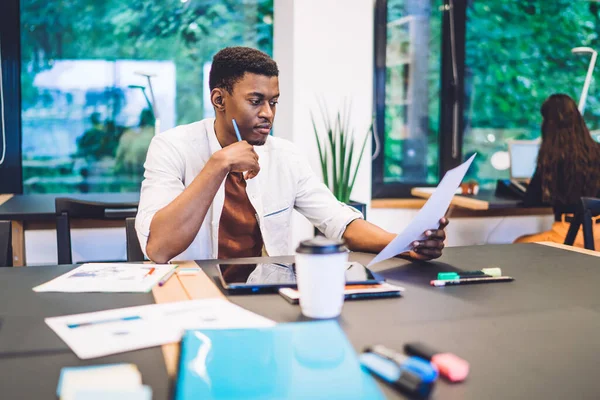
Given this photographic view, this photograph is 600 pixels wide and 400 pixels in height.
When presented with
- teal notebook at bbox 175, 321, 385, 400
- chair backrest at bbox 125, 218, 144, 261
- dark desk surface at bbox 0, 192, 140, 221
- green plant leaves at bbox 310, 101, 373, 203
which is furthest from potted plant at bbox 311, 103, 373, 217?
teal notebook at bbox 175, 321, 385, 400

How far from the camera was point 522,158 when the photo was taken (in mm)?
3844

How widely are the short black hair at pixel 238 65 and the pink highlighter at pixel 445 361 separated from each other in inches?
49.0

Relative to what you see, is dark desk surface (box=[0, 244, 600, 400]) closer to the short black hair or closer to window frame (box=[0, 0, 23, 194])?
the short black hair

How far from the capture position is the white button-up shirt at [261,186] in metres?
1.76

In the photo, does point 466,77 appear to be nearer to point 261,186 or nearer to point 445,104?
point 445,104

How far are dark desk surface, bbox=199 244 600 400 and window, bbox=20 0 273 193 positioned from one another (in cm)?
255

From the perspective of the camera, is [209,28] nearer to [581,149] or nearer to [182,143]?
[182,143]

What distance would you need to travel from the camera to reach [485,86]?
422 cm

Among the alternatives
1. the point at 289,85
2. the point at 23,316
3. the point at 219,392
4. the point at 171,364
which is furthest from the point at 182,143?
the point at 289,85

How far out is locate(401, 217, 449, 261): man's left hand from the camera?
4.68ft

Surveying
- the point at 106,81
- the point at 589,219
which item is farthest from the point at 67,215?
the point at 589,219

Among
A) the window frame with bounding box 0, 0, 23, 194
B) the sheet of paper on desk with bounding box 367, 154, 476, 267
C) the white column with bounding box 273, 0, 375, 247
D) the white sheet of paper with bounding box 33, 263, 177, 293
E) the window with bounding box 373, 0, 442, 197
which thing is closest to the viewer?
the white sheet of paper with bounding box 33, 263, 177, 293

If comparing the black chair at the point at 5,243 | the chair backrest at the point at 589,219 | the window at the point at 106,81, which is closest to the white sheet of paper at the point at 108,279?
the black chair at the point at 5,243

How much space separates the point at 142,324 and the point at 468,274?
728 millimetres
